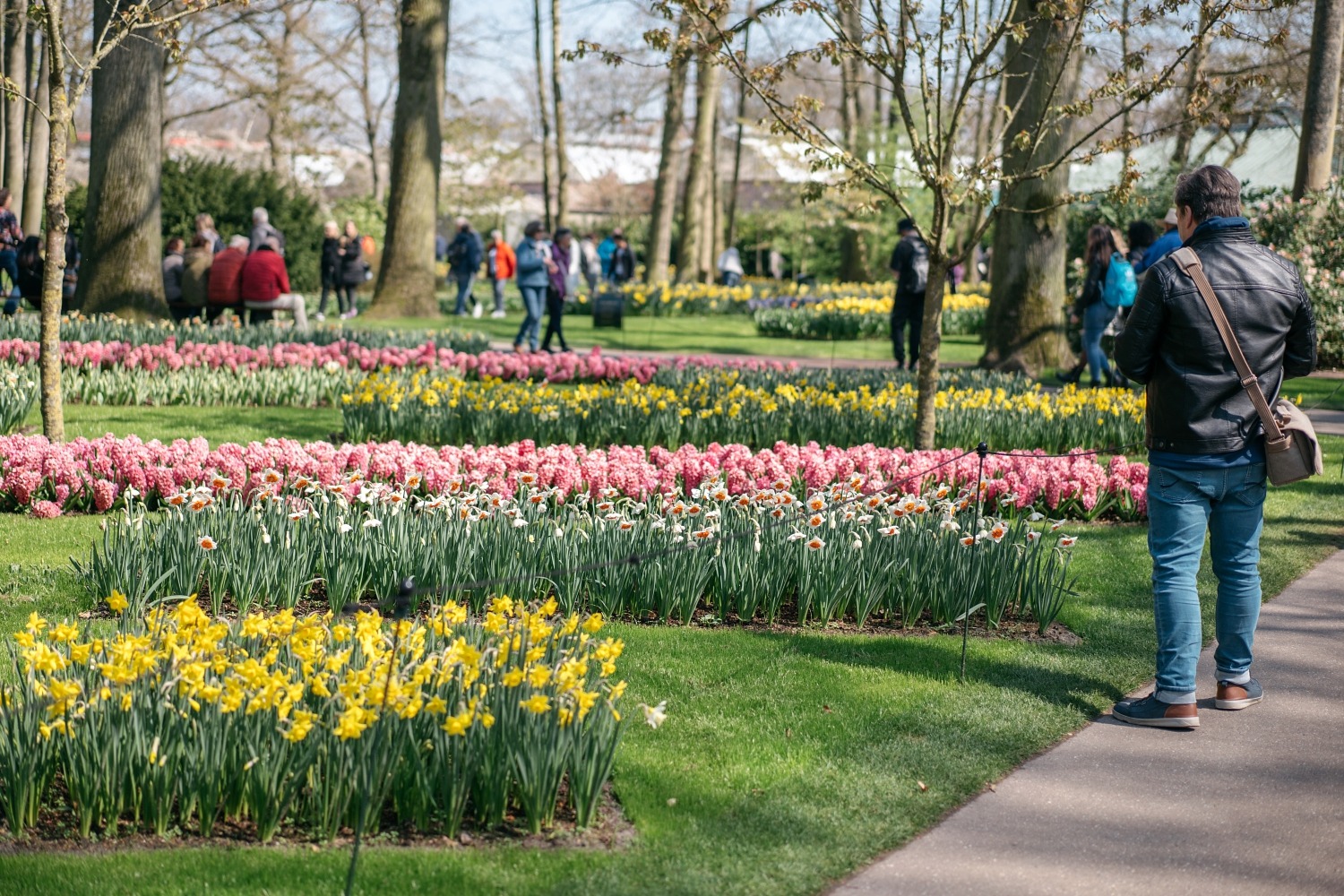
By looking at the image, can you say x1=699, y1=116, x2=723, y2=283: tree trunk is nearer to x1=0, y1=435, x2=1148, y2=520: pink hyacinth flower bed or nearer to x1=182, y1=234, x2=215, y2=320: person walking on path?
x1=182, y1=234, x2=215, y2=320: person walking on path

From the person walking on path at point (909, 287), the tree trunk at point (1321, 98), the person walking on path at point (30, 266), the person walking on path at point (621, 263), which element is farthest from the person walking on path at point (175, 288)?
the person walking on path at point (621, 263)

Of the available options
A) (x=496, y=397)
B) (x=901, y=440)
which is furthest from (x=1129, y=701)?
(x=496, y=397)

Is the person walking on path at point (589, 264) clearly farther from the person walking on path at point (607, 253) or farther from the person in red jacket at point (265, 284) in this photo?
the person in red jacket at point (265, 284)

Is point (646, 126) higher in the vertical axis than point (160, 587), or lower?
higher

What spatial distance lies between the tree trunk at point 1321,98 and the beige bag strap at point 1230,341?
13.2m

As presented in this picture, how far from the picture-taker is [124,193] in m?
14.7

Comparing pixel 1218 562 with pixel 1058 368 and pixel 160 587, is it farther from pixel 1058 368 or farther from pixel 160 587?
pixel 1058 368

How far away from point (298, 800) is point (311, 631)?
47 centimetres

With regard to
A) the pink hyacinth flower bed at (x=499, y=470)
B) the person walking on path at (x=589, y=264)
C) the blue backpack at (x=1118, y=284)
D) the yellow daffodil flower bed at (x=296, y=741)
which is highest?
the person walking on path at (x=589, y=264)

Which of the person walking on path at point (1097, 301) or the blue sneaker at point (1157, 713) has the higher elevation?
the person walking on path at point (1097, 301)

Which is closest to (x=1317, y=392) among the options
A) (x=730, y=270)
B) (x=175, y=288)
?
(x=175, y=288)

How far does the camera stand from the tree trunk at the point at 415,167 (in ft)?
64.7

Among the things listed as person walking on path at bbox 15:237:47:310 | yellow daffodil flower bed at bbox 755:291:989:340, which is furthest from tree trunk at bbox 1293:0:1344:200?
person walking on path at bbox 15:237:47:310

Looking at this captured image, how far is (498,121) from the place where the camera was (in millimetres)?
Answer: 46250
